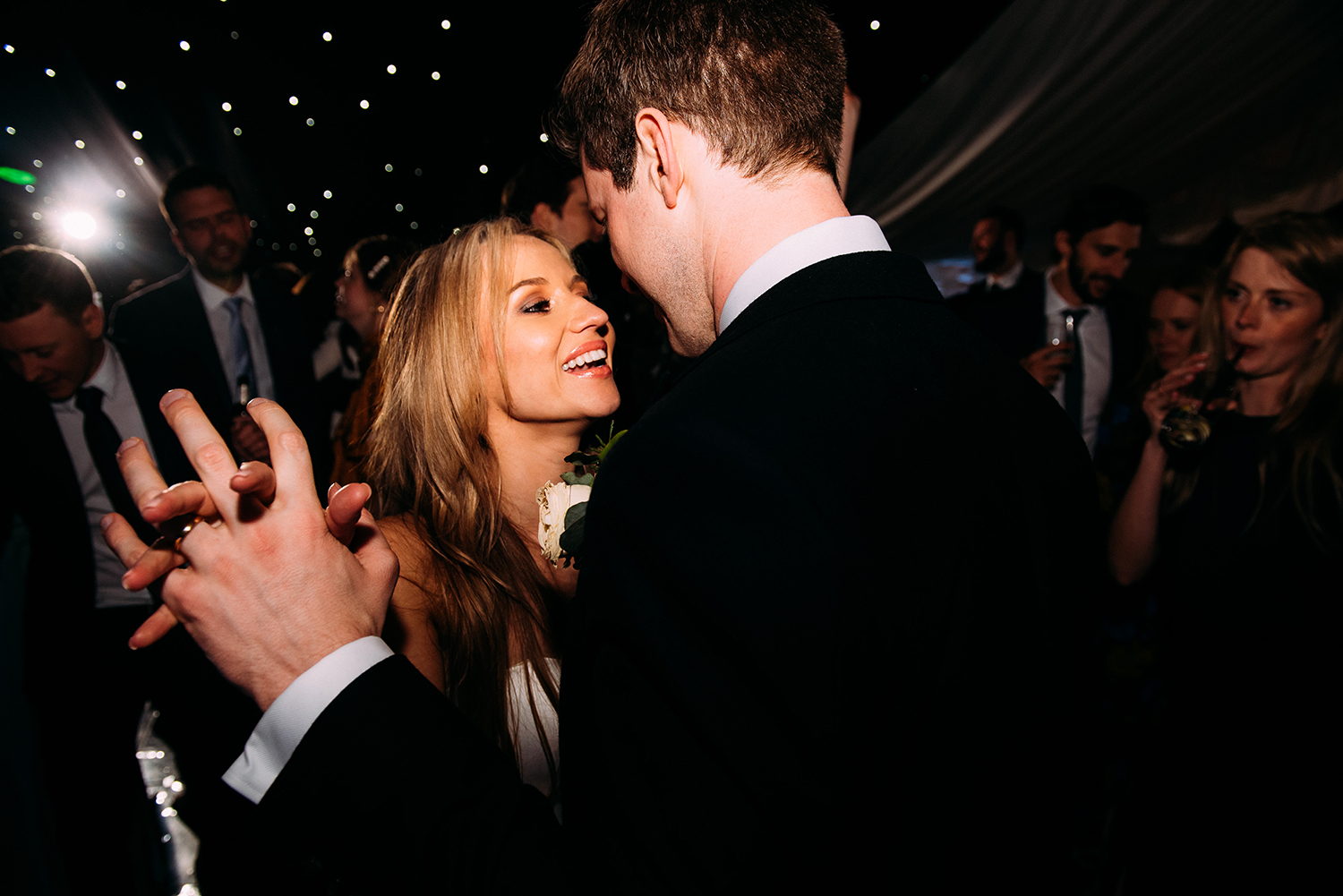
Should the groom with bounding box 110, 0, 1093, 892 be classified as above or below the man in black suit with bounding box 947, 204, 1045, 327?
above

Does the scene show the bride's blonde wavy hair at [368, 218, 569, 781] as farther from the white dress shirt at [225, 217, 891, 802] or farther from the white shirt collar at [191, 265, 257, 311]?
the white shirt collar at [191, 265, 257, 311]

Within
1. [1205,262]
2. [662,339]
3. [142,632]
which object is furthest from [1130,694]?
[1205,262]

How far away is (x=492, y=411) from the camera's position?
197cm

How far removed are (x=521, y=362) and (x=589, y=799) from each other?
138 centimetres

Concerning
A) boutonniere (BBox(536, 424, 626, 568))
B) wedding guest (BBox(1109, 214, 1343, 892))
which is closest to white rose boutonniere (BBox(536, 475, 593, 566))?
boutonniere (BBox(536, 424, 626, 568))

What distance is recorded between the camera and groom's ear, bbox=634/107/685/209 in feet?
3.40

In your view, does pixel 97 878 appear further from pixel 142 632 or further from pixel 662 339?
pixel 662 339

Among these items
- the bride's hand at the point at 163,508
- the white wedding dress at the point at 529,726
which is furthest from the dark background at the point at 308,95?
the bride's hand at the point at 163,508

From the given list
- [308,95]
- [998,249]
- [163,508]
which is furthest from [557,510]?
[308,95]

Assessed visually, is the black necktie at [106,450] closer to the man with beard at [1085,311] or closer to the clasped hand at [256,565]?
the clasped hand at [256,565]

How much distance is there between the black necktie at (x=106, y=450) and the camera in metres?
2.77

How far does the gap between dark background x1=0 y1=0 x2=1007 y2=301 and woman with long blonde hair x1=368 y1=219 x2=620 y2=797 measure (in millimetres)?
3940

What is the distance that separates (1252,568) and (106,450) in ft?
13.8

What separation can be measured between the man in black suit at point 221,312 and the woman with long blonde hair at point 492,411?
2.10 m
